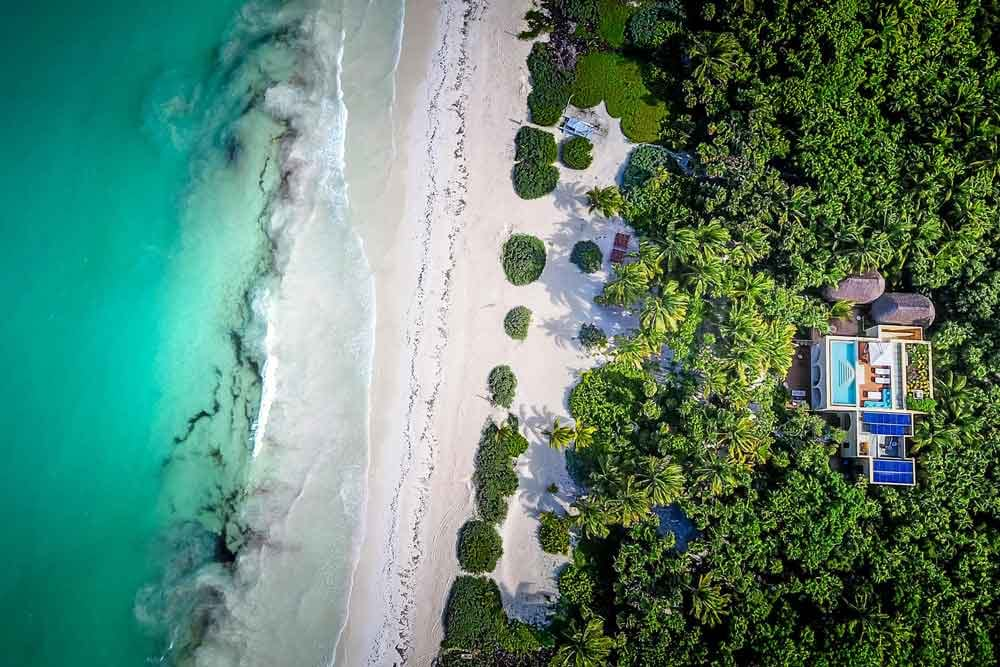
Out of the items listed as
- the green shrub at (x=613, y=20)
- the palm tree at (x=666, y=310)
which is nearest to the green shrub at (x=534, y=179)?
the green shrub at (x=613, y=20)

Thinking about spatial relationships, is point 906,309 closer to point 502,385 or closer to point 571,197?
point 571,197

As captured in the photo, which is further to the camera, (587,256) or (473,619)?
(587,256)

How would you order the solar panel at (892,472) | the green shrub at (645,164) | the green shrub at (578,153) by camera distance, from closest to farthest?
the solar panel at (892,472), the green shrub at (645,164), the green shrub at (578,153)

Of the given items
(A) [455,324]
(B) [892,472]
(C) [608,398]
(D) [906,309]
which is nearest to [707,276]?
(C) [608,398]

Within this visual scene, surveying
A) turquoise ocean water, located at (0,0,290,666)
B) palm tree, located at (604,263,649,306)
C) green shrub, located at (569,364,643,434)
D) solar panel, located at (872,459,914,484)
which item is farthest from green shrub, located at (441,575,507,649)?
solar panel, located at (872,459,914,484)

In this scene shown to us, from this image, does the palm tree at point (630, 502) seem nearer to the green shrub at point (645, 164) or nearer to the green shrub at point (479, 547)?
the green shrub at point (479, 547)

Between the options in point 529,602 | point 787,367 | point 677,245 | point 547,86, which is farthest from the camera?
point 547,86

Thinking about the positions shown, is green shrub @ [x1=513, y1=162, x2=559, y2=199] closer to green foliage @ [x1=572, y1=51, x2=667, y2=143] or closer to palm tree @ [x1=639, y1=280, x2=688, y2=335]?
green foliage @ [x1=572, y1=51, x2=667, y2=143]
